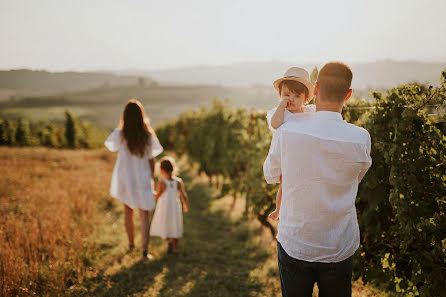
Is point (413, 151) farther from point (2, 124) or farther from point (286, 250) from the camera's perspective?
point (2, 124)

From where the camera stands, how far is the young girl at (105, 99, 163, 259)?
475 centimetres

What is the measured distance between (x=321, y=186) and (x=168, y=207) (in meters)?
3.99

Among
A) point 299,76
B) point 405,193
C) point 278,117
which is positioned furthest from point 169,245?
point 299,76

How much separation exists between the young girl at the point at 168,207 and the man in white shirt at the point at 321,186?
3613mm

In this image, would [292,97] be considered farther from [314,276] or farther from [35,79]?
[35,79]

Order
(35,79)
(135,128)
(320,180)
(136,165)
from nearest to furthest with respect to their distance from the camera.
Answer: (320,180) → (135,128) → (136,165) → (35,79)

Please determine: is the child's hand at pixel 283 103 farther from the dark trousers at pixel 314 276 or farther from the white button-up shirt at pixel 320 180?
the dark trousers at pixel 314 276

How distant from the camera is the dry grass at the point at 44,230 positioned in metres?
3.80

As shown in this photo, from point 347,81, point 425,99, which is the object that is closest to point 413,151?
point 425,99

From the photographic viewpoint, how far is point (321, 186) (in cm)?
163

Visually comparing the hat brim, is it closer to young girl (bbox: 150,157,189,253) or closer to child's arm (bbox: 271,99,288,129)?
child's arm (bbox: 271,99,288,129)

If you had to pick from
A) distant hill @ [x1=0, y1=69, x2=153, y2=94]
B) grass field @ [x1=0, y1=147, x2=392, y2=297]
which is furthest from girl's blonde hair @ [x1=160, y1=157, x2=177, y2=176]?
distant hill @ [x1=0, y1=69, x2=153, y2=94]

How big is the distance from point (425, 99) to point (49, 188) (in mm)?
7918

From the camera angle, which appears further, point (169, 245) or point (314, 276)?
point (169, 245)
